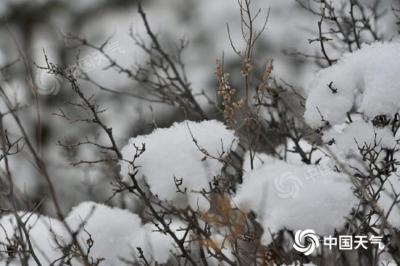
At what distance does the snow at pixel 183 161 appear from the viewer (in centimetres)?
319

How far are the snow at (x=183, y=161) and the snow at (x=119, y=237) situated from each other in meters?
0.43

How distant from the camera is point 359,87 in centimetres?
325

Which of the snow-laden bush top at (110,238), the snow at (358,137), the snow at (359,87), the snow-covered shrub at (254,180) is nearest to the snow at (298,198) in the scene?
the snow-covered shrub at (254,180)

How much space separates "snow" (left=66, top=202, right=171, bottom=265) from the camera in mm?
3586

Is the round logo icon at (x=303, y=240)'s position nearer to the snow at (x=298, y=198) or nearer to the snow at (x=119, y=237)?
the snow at (x=298, y=198)

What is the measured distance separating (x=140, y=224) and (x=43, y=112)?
15.9m

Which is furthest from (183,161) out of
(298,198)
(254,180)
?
(298,198)

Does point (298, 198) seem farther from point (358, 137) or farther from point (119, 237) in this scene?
point (119, 237)

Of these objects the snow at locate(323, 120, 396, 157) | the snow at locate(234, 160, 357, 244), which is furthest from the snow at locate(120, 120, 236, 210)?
the snow at locate(323, 120, 396, 157)

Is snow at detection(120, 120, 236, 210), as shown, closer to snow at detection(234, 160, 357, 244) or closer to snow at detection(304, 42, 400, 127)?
snow at detection(234, 160, 357, 244)

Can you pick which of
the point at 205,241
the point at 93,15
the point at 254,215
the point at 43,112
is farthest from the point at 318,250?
the point at 93,15

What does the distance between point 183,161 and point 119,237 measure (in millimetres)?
737

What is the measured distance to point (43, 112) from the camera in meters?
19.1

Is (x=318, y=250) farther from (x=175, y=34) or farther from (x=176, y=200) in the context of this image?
(x=175, y=34)
